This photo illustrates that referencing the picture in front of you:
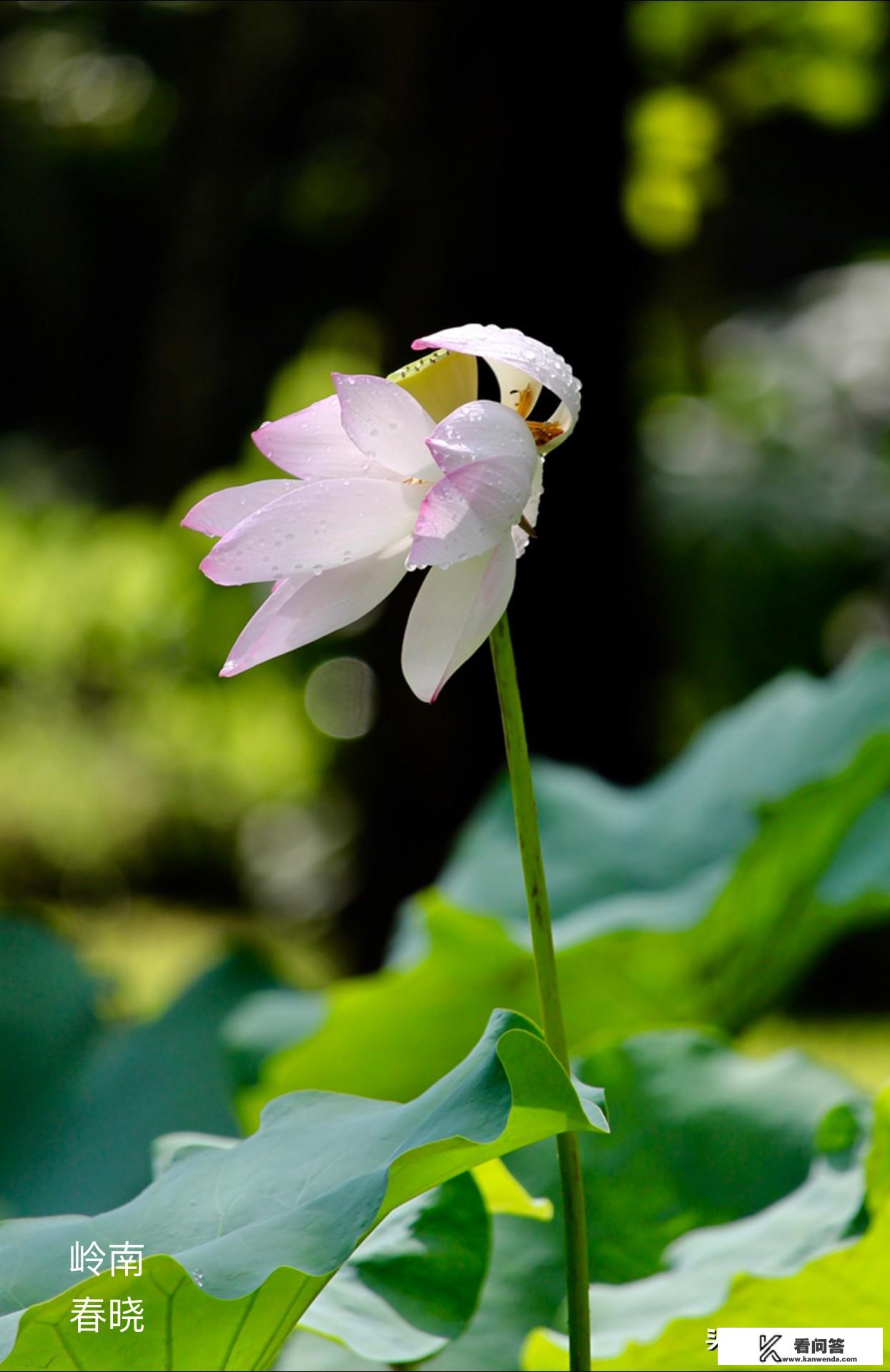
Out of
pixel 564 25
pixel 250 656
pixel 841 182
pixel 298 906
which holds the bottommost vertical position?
pixel 250 656

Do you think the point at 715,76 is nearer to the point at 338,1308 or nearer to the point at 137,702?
the point at 137,702

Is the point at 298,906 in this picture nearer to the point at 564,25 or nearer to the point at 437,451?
the point at 564,25

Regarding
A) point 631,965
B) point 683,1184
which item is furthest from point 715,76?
point 683,1184

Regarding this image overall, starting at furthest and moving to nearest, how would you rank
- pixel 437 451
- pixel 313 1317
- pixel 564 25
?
1. pixel 564 25
2. pixel 313 1317
3. pixel 437 451

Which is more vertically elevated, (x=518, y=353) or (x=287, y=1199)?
(x=518, y=353)

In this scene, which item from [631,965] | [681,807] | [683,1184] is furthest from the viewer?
[681,807]

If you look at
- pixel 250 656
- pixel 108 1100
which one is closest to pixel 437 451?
pixel 250 656

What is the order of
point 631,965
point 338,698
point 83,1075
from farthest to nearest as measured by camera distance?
point 338,698 < point 83,1075 < point 631,965

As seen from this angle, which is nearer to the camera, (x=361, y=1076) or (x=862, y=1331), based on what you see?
(x=862, y=1331)
